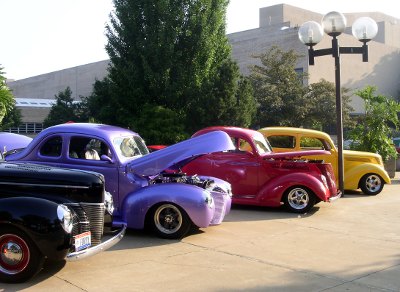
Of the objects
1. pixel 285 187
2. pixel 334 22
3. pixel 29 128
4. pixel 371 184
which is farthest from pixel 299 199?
pixel 29 128

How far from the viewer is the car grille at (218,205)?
7.77m

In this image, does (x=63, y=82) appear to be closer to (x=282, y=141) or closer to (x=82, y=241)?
(x=282, y=141)

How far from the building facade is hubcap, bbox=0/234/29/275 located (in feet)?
97.1

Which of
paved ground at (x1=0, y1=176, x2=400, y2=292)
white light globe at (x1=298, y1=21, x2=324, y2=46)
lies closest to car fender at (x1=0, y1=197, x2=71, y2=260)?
paved ground at (x1=0, y1=176, x2=400, y2=292)

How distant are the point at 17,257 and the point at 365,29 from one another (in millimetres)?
10796

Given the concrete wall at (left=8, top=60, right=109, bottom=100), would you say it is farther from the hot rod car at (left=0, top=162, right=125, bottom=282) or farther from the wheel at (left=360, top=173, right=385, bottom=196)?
the hot rod car at (left=0, top=162, right=125, bottom=282)

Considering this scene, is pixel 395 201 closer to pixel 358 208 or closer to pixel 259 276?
pixel 358 208

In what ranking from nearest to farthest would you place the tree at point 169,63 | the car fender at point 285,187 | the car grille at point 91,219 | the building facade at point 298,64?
the car grille at point 91,219 → the car fender at point 285,187 → the tree at point 169,63 → the building facade at point 298,64

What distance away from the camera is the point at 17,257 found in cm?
515

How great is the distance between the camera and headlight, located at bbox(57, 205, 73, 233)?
510 centimetres

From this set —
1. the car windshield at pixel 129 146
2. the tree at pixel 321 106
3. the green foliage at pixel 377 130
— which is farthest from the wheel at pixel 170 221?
the tree at pixel 321 106

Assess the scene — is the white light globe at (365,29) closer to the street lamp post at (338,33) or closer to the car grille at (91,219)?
the street lamp post at (338,33)

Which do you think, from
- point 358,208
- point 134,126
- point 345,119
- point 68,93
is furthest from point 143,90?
point 68,93

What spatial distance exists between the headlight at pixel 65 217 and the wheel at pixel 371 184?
988 centimetres
